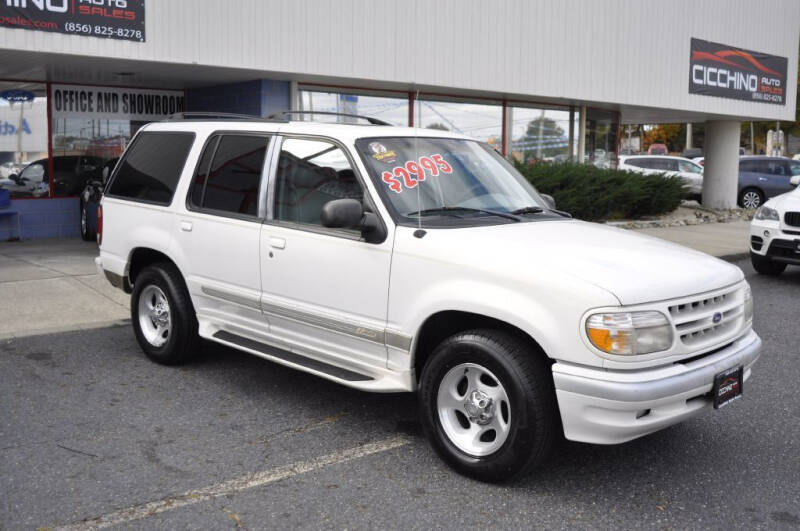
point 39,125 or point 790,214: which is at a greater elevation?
point 39,125

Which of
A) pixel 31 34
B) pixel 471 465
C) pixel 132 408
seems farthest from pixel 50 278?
pixel 471 465

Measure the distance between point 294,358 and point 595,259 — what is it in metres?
2.04

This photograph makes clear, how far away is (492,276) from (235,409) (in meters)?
2.14

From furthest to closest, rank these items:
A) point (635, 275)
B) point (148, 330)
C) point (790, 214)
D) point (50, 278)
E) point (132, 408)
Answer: point (790, 214) < point (50, 278) < point (148, 330) < point (132, 408) < point (635, 275)

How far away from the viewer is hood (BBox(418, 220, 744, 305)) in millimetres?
3961

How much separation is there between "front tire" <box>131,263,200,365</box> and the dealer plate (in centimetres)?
369

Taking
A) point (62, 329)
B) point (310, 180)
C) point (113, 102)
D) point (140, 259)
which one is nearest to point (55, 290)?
point (62, 329)

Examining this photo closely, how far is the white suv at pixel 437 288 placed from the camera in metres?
3.87

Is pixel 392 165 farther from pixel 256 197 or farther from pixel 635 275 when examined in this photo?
pixel 635 275

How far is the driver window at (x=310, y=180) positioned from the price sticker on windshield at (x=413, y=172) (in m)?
0.20

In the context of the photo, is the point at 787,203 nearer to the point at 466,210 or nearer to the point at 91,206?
the point at 466,210

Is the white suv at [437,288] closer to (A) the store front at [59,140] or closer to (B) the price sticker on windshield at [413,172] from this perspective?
(B) the price sticker on windshield at [413,172]

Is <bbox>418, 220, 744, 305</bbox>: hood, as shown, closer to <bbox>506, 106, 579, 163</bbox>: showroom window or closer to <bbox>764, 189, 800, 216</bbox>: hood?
<bbox>764, 189, 800, 216</bbox>: hood

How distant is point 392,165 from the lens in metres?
4.94
